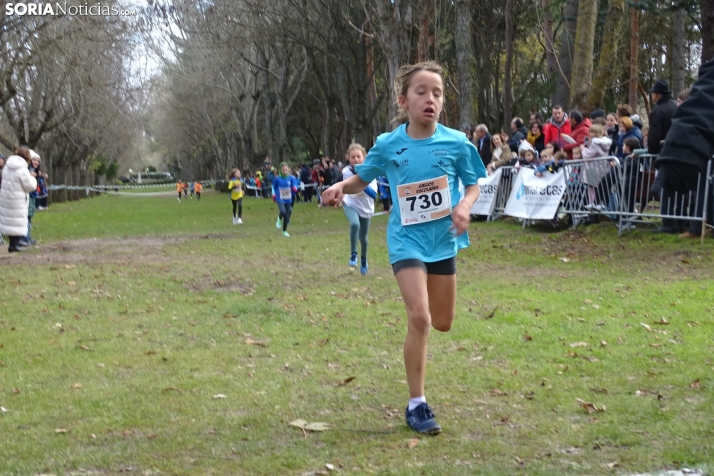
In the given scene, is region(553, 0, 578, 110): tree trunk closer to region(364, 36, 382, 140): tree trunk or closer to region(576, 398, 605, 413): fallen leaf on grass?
region(364, 36, 382, 140): tree trunk

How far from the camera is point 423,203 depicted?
5.61m

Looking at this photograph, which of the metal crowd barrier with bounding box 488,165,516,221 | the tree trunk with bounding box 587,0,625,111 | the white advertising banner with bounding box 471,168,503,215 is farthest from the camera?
the white advertising banner with bounding box 471,168,503,215

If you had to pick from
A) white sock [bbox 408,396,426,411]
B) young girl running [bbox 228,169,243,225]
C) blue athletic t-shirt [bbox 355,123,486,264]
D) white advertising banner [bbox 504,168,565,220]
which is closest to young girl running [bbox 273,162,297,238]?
white advertising banner [bbox 504,168,565,220]

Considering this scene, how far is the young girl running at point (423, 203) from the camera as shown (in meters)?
5.52

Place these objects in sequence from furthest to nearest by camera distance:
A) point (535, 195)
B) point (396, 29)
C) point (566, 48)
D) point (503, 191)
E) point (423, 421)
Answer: point (566, 48) < point (396, 29) < point (503, 191) < point (535, 195) < point (423, 421)

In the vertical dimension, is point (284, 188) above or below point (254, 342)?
above

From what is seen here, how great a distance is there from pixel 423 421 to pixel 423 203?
128cm

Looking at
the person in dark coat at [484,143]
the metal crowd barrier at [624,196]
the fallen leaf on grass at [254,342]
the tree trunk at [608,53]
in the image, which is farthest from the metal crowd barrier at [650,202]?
the fallen leaf on grass at [254,342]

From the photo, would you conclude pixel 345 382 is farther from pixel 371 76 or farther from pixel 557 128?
pixel 371 76

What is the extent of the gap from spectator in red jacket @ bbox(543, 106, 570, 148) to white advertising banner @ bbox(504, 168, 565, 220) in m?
0.72

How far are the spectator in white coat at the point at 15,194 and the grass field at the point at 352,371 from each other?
3.88 meters

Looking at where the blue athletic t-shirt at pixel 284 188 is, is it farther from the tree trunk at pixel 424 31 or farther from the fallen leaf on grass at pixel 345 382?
the fallen leaf on grass at pixel 345 382

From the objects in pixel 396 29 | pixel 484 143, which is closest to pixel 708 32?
pixel 484 143

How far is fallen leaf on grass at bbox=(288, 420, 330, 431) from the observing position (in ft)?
18.2
